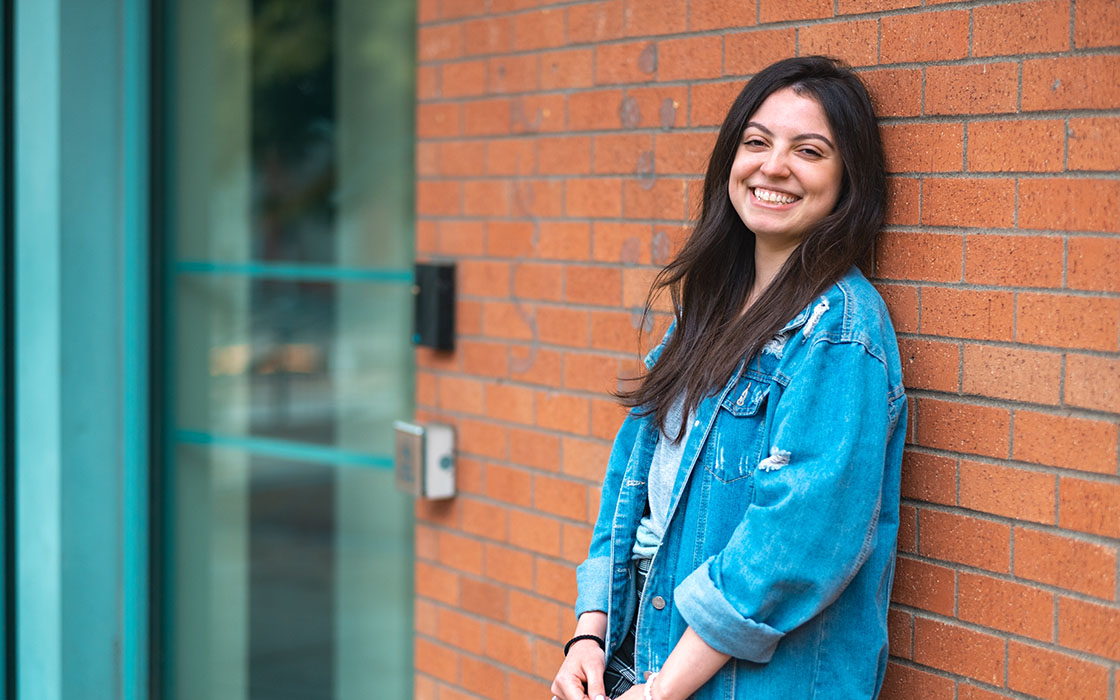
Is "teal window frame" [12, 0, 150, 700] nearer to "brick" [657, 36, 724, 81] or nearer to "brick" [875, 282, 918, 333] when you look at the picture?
"brick" [657, 36, 724, 81]

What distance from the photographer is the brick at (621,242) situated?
303cm

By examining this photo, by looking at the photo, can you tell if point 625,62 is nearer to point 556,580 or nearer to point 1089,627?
point 556,580

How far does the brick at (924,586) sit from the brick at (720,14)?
1243 millimetres

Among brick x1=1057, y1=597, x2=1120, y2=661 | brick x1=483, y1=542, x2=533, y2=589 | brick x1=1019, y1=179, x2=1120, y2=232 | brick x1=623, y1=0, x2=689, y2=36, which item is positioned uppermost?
brick x1=623, y1=0, x2=689, y2=36

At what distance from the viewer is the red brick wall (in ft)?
7.14

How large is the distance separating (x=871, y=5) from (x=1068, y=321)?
30.4 inches

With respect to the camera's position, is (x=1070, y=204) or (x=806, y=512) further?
(x=1070, y=204)

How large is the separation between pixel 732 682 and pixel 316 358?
8.51 ft

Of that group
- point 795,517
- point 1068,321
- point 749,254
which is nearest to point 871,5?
point 749,254

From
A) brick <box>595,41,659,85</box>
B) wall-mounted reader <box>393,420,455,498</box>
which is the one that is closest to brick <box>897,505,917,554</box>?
brick <box>595,41,659,85</box>

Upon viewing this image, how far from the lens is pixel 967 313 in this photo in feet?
7.67

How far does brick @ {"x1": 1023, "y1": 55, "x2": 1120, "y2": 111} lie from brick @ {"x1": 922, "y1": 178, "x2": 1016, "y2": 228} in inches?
6.3

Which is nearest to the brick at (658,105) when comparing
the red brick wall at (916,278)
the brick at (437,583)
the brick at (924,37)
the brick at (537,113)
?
the red brick wall at (916,278)

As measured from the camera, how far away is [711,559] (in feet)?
7.15
